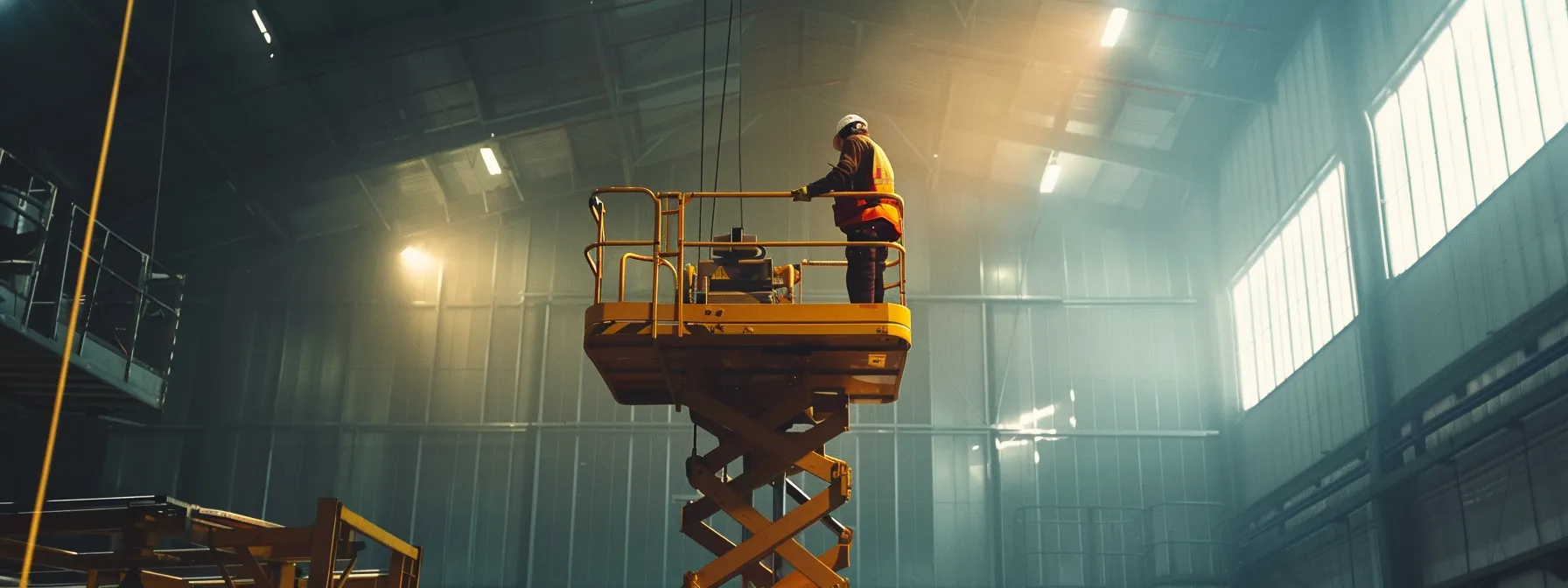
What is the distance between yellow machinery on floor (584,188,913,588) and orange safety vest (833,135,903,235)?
0.50 ft

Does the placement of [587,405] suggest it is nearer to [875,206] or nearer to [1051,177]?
[1051,177]

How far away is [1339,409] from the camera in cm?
2456

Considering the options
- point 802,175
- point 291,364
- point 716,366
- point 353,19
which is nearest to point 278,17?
point 353,19

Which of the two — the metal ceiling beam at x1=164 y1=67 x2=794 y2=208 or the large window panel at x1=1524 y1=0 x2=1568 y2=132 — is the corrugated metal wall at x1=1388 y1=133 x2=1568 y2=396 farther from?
the metal ceiling beam at x1=164 y1=67 x2=794 y2=208

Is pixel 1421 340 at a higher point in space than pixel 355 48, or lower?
lower

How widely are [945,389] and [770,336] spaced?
21126 mm

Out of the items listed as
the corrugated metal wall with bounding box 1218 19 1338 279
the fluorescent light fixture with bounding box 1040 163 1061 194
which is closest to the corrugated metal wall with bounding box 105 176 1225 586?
the fluorescent light fixture with bounding box 1040 163 1061 194

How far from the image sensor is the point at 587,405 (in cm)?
3169

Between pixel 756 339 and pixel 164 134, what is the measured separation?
1857cm

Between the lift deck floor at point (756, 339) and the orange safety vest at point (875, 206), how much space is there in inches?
45.7

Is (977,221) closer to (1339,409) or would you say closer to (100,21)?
(1339,409)

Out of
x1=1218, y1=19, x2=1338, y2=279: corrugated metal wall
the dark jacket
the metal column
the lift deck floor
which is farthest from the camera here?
x1=1218, y1=19, x2=1338, y2=279: corrugated metal wall

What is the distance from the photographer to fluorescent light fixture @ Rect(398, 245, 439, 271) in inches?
1294

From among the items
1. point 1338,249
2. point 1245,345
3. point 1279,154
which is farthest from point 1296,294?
point 1245,345
